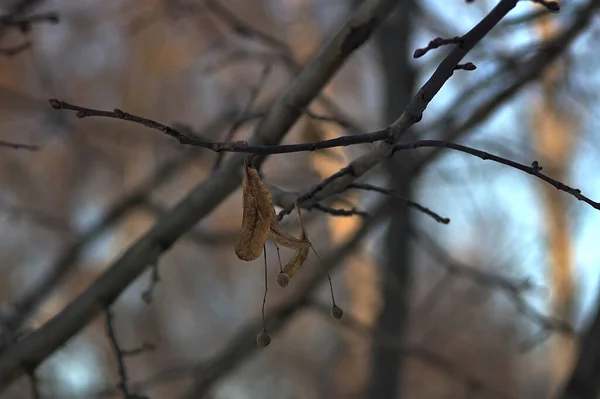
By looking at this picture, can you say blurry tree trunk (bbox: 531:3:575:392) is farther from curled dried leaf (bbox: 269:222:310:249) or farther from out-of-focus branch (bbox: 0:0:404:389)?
curled dried leaf (bbox: 269:222:310:249)

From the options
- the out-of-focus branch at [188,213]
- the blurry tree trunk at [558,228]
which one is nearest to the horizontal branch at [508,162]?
the out-of-focus branch at [188,213]

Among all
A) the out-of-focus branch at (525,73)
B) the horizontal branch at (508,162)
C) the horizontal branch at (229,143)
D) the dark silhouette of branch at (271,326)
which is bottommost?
the dark silhouette of branch at (271,326)

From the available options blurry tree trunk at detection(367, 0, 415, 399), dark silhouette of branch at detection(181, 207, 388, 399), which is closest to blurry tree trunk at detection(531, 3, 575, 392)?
blurry tree trunk at detection(367, 0, 415, 399)

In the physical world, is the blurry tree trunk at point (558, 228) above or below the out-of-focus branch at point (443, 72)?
above

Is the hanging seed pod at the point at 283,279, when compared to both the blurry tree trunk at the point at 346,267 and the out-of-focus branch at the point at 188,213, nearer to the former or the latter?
the out-of-focus branch at the point at 188,213

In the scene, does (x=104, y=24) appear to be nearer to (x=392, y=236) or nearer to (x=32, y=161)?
(x=32, y=161)

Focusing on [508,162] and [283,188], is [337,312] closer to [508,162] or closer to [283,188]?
[508,162]

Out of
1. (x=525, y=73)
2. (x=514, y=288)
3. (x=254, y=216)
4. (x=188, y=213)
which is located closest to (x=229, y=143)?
(x=254, y=216)

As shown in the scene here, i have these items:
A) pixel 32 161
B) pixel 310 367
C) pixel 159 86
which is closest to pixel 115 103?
pixel 159 86
